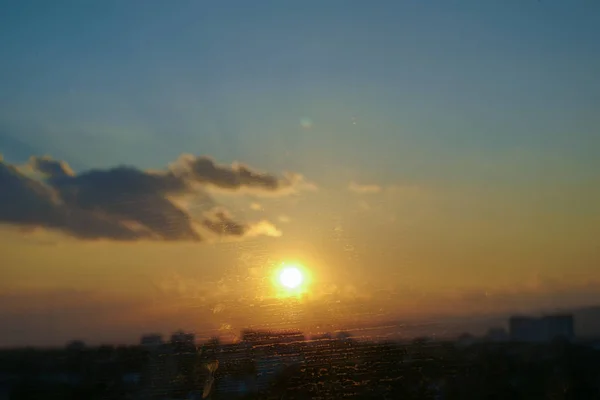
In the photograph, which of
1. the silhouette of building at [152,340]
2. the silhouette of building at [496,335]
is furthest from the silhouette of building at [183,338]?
the silhouette of building at [496,335]

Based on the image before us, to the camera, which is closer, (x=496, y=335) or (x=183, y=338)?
(x=183, y=338)

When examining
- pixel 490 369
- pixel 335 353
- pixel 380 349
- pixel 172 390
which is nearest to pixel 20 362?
pixel 172 390

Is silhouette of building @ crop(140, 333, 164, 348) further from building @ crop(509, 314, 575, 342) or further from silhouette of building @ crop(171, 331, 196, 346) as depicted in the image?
building @ crop(509, 314, 575, 342)

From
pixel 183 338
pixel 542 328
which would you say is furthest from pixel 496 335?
pixel 183 338

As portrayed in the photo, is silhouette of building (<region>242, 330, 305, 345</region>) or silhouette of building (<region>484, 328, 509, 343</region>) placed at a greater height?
silhouette of building (<region>242, 330, 305, 345</region>)

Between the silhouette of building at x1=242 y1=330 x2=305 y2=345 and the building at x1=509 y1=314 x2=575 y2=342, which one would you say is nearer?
the silhouette of building at x1=242 y1=330 x2=305 y2=345

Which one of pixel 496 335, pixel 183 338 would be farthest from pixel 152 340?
pixel 496 335

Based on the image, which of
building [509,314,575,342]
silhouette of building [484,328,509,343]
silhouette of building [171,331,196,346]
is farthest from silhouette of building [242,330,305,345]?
building [509,314,575,342]

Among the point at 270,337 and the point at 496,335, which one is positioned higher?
the point at 270,337

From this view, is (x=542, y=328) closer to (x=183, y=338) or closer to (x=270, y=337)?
(x=270, y=337)
